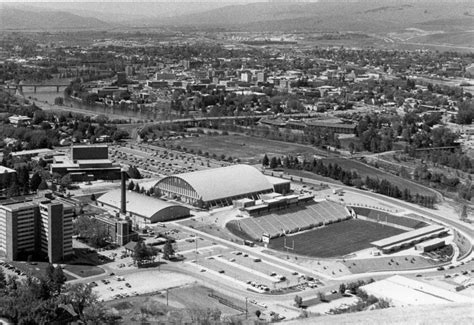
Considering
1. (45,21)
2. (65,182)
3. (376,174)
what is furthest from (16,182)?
(45,21)

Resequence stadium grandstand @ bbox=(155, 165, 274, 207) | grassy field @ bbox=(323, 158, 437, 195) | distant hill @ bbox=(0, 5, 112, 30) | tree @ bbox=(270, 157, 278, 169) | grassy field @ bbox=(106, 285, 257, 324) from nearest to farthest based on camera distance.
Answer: grassy field @ bbox=(106, 285, 257, 324) < stadium grandstand @ bbox=(155, 165, 274, 207) < grassy field @ bbox=(323, 158, 437, 195) < tree @ bbox=(270, 157, 278, 169) < distant hill @ bbox=(0, 5, 112, 30)

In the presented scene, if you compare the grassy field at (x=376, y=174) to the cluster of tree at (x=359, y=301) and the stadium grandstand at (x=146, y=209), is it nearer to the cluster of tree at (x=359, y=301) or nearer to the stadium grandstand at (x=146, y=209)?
the stadium grandstand at (x=146, y=209)

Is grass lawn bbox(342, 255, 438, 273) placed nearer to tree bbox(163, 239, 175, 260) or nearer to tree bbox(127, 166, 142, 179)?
tree bbox(163, 239, 175, 260)

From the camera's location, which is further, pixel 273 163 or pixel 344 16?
pixel 344 16

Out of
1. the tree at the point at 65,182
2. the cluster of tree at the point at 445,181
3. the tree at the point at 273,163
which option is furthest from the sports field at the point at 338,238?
the tree at the point at 65,182

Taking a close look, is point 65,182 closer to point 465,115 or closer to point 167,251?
point 167,251

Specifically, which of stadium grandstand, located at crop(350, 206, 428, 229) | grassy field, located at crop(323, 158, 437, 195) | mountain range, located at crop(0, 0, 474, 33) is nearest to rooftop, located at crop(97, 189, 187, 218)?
stadium grandstand, located at crop(350, 206, 428, 229)
